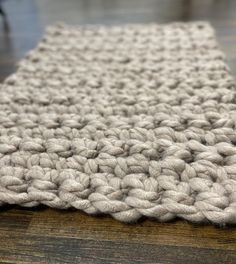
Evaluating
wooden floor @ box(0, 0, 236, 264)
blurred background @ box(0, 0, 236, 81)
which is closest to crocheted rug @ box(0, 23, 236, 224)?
wooden floor @ box(0, 0, 236, 264)

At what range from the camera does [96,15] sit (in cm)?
150

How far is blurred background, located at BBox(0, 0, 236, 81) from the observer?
44.9 inches

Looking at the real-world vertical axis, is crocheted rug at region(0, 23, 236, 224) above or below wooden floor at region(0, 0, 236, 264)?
above

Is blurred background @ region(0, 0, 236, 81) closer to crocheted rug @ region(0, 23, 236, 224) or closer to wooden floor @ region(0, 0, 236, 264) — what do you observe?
crocheted rug @ region(0, 23, 236, 224)

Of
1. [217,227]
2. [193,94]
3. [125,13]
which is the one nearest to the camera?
[217,227]

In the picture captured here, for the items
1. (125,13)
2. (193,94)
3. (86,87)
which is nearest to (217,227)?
(193,94)

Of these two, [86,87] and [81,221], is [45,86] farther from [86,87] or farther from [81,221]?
[81,221]

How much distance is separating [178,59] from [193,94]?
206 mm

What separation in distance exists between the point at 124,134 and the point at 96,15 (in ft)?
3.64

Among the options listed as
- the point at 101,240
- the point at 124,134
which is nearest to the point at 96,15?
the point at 124,134

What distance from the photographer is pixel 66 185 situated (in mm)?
453

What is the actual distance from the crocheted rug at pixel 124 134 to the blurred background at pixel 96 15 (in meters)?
0.29

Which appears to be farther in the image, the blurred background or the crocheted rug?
the blurred background

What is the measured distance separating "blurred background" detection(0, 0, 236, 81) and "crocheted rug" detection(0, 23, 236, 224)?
29cm
